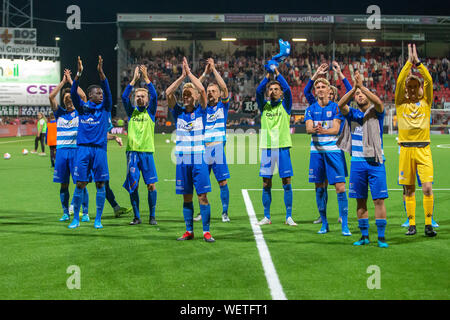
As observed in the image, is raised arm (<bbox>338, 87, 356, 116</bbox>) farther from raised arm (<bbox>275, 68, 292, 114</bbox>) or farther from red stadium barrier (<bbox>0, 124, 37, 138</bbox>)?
red stadium barrier (<bbox>0, 124, 37, 138</bbox>)

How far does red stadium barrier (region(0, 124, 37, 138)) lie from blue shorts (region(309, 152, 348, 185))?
36.5 meters

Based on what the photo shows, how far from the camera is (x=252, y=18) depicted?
50188mm

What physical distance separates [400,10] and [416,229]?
5243 cm

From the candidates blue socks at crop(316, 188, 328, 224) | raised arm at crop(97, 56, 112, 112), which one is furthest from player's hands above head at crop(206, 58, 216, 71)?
blue socks at crop(316, 188, 328, 224)

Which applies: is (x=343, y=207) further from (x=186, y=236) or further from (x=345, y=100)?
(x=186, y=236)

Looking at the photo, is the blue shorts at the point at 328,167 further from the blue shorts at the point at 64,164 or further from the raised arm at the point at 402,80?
the blue shorts at the point at 64,164

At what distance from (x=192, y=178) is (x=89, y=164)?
2.18 metres

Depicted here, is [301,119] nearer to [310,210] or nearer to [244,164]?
[244,164]

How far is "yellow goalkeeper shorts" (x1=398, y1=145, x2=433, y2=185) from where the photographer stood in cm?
811

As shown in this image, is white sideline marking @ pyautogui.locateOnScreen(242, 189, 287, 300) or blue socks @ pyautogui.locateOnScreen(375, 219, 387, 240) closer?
white sideline marking @ pyautogui.locateOnScreen(242, 189, 287, 300)

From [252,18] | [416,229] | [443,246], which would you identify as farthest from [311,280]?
[252,18]

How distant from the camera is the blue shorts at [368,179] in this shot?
7.30 metres

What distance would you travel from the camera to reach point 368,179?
7.44 m

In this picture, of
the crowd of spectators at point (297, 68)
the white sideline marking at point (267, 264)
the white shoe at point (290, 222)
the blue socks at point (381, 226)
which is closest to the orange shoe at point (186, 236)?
the white sideline marking at point (267, 264)
